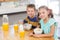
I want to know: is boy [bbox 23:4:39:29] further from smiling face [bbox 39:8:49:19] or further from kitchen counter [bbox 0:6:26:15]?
kitchen counter [bbox 0:6:26:15]

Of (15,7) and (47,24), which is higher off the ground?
(15,7)

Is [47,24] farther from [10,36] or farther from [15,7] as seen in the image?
[15,7]

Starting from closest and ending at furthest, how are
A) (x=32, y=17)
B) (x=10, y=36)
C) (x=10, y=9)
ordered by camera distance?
(x=10, y=36) → (x=32, y=17) → (x=10, y=9)

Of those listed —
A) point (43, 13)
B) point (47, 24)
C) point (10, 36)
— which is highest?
point (43, 13)

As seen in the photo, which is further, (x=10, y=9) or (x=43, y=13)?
(x=10, y=9)

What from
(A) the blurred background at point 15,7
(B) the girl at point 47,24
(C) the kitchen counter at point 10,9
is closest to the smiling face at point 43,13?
(B) the girl at point 47,24

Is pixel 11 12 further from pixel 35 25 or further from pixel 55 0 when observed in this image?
pixel 35 25

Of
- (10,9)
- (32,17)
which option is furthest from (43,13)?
(10,9)

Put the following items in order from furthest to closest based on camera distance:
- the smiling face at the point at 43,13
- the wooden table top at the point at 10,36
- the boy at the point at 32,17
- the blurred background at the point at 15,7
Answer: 1. the blurred background at the point at 15,7
2. the boy at the point at 32,17
3. the smiling face at the point at 43,13
4. the wooden table top at the point at 10,36

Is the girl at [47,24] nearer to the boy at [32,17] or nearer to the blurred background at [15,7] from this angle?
the boy at [32,17]

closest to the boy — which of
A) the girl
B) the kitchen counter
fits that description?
the girl

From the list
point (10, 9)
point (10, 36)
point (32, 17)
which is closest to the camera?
point (10, 36)

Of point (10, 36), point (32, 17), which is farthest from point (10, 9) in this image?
point (10, 36)

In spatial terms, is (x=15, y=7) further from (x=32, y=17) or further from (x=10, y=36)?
(x=10, y=36)
